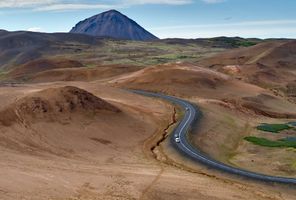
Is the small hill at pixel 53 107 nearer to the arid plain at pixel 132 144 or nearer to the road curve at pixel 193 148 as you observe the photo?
the arid plain at pixel 132 144

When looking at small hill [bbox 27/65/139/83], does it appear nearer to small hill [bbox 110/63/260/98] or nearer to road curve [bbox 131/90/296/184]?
→ small hill [bbox 110/63/260/98]

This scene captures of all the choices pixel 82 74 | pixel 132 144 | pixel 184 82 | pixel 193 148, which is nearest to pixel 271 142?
pixel 193 148

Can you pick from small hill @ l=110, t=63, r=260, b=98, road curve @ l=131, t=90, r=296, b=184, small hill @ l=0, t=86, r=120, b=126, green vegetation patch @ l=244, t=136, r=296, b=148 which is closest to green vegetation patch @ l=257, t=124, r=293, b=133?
green vegetation patch @ l=244, t=136, r=296, b=148

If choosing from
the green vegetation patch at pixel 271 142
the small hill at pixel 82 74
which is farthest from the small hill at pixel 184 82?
the green vegetation patch at pixel 271 142

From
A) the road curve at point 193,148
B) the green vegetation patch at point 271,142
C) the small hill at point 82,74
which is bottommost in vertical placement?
the green vegetation patch at point 271,142

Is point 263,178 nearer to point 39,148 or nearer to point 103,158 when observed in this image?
point 103,158

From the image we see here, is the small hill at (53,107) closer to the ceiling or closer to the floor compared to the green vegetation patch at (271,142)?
closer to the ceiling

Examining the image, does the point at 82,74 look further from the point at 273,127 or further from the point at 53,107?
the point at 53,107

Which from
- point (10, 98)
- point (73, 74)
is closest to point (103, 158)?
point (10, 98)
